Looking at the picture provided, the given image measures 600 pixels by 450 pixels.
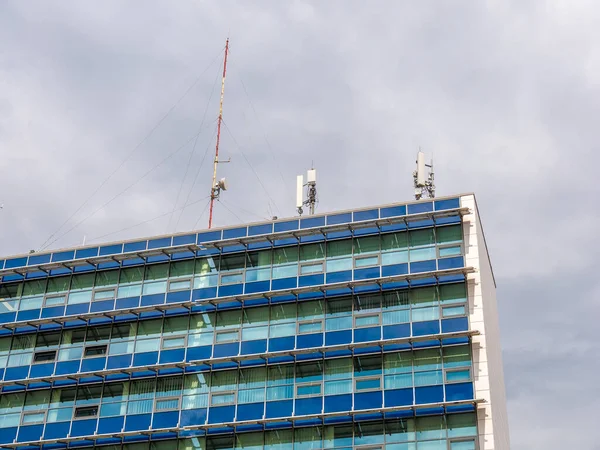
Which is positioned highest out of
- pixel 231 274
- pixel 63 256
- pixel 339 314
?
pixel 63 256

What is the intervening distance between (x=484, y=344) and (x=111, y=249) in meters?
27.1

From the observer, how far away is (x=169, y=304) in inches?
2749

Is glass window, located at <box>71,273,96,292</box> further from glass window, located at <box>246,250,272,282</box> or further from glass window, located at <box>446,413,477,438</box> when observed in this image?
glass window, located at <box>446,413,477,438</box>

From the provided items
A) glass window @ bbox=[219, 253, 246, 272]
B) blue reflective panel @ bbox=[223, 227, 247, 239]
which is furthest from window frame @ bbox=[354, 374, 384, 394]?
blue reflective panel @ bbox=[223, 227, 247, 239]

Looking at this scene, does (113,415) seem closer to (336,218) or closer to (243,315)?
(243,315)

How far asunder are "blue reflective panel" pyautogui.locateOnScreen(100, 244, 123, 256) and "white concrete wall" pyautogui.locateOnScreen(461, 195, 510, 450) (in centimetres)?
2397

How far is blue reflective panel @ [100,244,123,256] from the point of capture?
73.6 m

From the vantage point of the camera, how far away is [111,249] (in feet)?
242

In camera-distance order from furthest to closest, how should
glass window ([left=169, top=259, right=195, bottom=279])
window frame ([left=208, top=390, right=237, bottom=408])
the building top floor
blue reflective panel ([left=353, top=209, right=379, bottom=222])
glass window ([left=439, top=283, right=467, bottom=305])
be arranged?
glass window ([left=169, top=259, right=195, bottom=279]) < blue reflective panel ([left=353, top=209, right=379, bottom=222]) < the building top floor < window frame ([left=208, top=390, right=237, bottom=408]) < glass window ([left=439, top=283, right=467, bottom=305])

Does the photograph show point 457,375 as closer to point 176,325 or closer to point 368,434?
point 368,434

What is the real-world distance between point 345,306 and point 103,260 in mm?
18200

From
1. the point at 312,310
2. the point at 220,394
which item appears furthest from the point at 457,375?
the point at 220,394

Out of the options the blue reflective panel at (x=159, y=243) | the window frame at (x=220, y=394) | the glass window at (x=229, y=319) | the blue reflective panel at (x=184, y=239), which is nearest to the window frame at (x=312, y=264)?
the glass window at (x=229, y=319)

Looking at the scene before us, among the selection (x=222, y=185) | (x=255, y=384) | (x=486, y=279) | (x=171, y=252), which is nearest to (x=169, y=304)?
(x=171, y=252)
